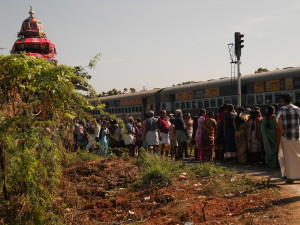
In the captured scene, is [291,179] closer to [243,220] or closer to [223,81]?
[243,220]

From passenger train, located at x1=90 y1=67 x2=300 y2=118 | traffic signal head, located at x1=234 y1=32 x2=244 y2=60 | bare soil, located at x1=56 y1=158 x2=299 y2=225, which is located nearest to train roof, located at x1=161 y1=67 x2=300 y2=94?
passenger train, located at x1=90 y1=67 x2=300 y2=118

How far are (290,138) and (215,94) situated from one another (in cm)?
1565

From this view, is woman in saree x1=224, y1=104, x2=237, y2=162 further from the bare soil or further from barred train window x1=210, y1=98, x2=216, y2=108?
barred train window x1=210, y1=98, x2=216, y2=108

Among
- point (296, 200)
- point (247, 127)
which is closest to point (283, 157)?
point (296, 200)

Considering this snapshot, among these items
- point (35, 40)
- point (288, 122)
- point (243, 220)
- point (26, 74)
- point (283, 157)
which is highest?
point (35, 40)

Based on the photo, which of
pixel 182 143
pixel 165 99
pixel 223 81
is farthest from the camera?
pixel 165 99

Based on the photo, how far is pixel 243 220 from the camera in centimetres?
591

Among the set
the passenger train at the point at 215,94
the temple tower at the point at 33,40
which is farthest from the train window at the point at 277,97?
the temple tower at the point at 33,40

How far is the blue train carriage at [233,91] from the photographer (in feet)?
62.7

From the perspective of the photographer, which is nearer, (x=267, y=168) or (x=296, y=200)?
(x=296, y=200)

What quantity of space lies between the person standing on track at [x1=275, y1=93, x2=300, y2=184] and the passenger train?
33.7 feet

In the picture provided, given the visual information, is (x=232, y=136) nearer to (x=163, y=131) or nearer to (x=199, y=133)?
(x=199, y=133)

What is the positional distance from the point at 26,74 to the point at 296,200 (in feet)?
15.0

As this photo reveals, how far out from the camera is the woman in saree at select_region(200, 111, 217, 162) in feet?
39.9
